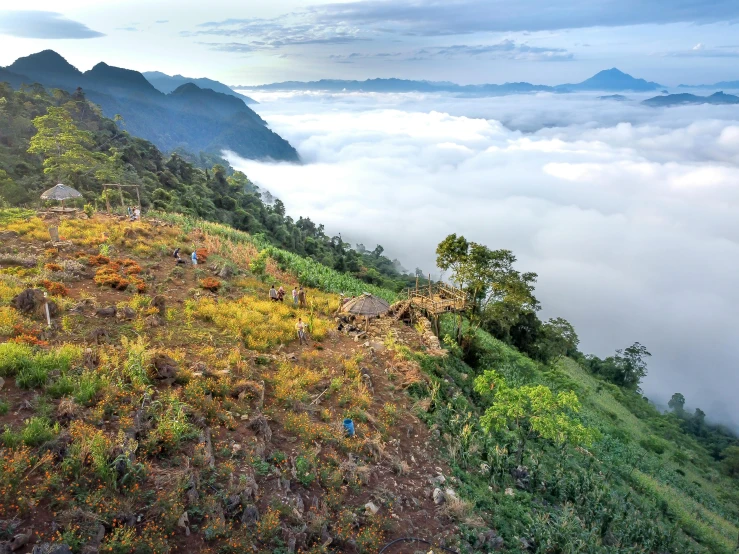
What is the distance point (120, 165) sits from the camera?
164 ft

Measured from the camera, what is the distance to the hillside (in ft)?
22.3

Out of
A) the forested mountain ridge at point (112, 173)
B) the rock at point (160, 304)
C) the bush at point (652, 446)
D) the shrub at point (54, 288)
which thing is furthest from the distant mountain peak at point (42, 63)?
the bush at point (652, 446)

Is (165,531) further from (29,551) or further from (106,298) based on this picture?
(106,298)

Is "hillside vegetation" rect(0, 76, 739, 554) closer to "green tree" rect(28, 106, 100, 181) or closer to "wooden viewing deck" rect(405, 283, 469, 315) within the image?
"wooden viewing deck" rect(405, 283, 469, 315)

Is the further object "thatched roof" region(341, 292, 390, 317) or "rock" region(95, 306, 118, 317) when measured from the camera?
"thatched roof" region(341, 292, 390, 317)

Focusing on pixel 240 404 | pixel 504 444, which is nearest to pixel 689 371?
pixel 504 444

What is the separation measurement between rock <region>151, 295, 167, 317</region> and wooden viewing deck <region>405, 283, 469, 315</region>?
1244 centimetres

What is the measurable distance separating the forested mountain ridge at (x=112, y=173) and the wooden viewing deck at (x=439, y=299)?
2631 centimetres

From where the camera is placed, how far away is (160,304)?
14516mm

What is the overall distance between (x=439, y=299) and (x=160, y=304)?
45.3 feet

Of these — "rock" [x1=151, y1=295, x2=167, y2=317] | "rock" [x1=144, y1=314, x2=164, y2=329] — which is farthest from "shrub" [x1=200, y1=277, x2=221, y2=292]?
"rock" [x1=144, y1=314, x2=164, y2=329]

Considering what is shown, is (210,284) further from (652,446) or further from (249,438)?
(652,446)

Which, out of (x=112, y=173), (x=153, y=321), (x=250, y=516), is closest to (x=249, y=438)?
(x=250, y=516)

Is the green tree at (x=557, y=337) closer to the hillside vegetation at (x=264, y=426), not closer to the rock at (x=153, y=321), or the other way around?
the hillside vegetation at (x=264, y=426)
